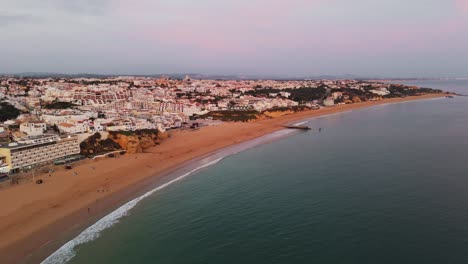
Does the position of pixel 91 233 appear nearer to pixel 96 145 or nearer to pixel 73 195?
pixel 73 195

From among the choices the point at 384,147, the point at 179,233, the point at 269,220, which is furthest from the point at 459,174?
the point at 179,233

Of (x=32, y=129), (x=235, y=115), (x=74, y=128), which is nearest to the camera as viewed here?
(x=32, y=129)

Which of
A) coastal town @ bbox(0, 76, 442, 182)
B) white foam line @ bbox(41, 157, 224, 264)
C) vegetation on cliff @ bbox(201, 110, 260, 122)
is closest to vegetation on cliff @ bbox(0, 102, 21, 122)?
coastal town @ bbox(0, 76, 442, 182)

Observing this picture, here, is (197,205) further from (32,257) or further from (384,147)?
(384,147)

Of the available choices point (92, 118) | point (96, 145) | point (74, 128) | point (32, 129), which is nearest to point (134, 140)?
point (96, 145)

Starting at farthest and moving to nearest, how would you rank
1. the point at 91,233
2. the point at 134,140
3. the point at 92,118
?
1. the point at 92,118
2. the point at 134,140
3. the point at 91,233

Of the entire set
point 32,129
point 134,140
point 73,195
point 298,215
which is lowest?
point 73,195

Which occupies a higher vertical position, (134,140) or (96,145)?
(134,140)
